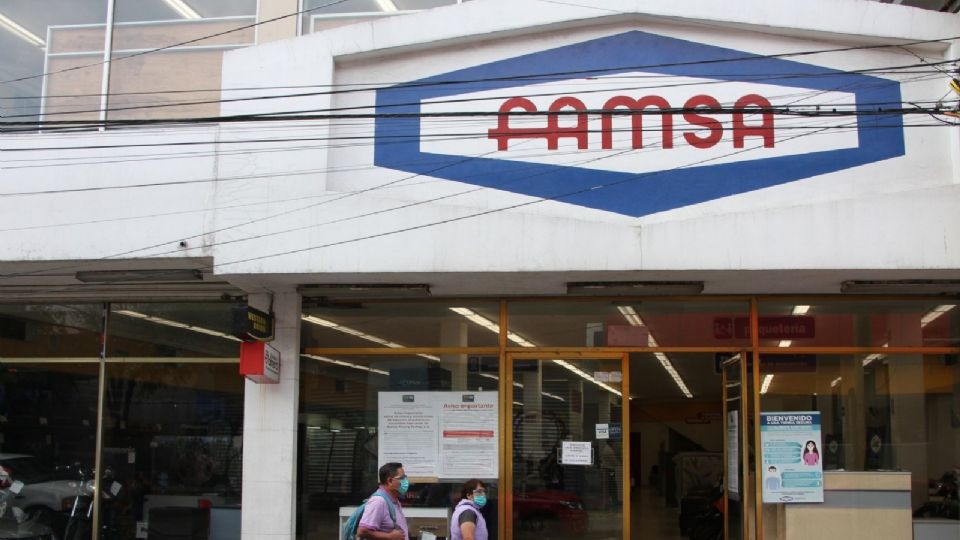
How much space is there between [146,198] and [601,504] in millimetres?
6470

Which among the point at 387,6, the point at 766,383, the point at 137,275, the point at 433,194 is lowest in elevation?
the point at 766,383

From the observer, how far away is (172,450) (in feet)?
41.6

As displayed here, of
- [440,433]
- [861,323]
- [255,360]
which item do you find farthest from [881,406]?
[255,360]

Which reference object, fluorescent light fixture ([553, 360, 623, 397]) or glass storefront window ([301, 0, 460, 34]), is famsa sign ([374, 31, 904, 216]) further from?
fluorescent light fixture ([553, 360, 623, 397])

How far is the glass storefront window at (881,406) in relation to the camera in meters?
11.0

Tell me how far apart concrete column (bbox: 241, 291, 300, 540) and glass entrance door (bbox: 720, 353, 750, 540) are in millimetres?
5261

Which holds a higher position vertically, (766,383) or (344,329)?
(344,329)

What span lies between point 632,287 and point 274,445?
4.60 m

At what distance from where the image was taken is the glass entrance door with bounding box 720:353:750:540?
11.2 meters

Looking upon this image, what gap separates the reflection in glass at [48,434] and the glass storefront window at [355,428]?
3330 mm

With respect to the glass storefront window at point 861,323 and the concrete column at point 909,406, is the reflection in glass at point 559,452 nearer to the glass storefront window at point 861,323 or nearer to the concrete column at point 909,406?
the glass storefront window at point 861,323

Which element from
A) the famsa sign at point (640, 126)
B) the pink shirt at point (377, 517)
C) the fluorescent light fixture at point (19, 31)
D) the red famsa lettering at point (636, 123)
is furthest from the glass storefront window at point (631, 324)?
the fluorescent light fixture at point (19, 31)

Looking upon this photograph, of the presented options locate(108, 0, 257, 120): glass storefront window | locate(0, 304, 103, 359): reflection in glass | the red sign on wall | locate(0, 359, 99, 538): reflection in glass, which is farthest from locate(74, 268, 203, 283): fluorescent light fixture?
the red sign on wall

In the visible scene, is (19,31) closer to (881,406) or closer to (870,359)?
(870,359)
